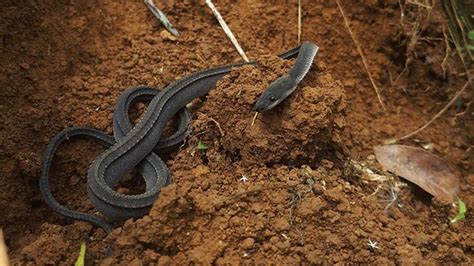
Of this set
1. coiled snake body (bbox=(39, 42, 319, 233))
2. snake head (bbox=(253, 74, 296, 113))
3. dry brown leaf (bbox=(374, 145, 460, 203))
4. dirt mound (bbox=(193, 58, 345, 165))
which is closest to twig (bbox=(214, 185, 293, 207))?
dirt mound (bbox=(193, 58, 345, 165))

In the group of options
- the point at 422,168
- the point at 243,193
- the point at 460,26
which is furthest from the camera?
the point at 460,26

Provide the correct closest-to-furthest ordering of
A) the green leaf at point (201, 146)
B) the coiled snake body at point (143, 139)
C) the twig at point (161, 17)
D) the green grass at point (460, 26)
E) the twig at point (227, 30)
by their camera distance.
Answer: the coiled snake body at point (143, 139) → the green leaf at point (201, 146) → the twig at point (227, 30) → the twig at point (161, 17) → the green grass at point (460, 26)

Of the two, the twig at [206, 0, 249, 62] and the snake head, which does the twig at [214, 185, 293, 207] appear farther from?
the twig at [206, 0, 249, 62]

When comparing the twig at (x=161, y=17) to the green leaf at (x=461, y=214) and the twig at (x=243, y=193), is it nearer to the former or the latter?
the twig at (x=243, y=193)

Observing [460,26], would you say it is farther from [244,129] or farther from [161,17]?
[161,17]

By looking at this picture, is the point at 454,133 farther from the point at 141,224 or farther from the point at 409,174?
the point at 141,224

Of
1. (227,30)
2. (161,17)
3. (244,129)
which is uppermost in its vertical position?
(161,17)

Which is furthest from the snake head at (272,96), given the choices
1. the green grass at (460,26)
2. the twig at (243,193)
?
the green grass at (460,26)

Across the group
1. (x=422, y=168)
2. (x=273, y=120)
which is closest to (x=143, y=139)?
(x=273, y=120)
